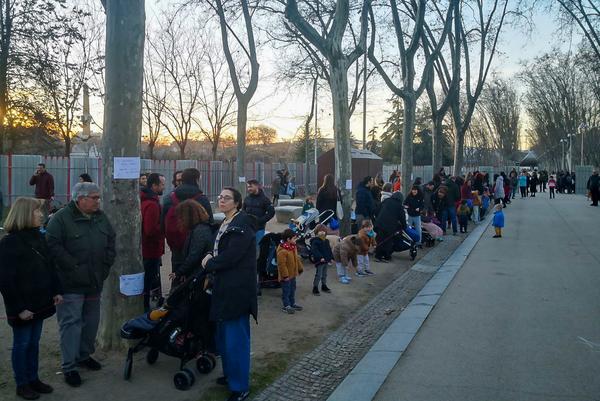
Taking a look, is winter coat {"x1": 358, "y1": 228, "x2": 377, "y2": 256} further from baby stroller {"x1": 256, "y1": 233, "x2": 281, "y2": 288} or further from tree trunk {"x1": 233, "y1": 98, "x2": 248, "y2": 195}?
tree trunk {"x1": 233, "y1": 98, "x2": 248, "y2": 195}

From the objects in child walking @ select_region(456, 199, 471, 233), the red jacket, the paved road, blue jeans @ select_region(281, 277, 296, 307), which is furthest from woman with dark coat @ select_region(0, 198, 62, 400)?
child walking @ select_region(456, 199, 471, 233)

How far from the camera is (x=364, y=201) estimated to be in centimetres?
1305

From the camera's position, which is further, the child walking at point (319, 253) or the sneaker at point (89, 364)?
the child walking at point (319, 253)

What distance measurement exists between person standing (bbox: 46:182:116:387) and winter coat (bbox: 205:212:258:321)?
4.26ft

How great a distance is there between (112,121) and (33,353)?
2417mm

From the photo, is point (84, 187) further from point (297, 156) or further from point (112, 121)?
point (297, 156)

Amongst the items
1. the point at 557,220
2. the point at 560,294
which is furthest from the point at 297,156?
the point at 560,294

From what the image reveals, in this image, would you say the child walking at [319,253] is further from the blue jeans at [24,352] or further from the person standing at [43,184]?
the person standing at [43,184]

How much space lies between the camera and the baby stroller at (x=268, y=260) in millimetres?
8641

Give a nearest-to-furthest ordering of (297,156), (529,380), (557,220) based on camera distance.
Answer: (529,380)
(557,220)
(297,156)

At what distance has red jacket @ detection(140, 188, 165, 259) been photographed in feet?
23.4

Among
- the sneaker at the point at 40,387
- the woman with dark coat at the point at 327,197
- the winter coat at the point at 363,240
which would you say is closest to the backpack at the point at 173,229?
the sneaker at the point at 40,387

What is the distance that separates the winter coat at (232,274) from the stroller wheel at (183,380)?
0.69 m

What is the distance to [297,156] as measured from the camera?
217 feet
